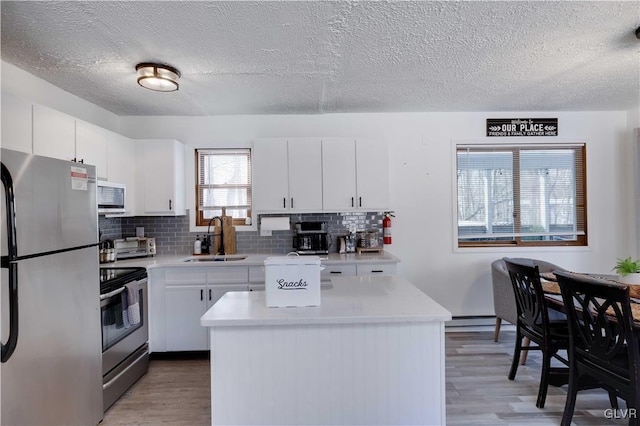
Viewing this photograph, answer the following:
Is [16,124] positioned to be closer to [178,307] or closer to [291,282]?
[178,307]

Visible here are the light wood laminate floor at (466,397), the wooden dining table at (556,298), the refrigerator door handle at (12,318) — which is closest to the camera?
the refrigerator door handle at (12,318)

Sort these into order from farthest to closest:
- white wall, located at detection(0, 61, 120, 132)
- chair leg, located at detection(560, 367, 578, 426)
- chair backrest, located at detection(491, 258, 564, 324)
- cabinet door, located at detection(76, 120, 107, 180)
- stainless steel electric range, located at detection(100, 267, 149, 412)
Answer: chair backrest, located at detection(491, 258, 564, 324) < cabinet door, located at detection(76, 120, 107, 180) < white wall, located at detection(0, 61, 120, 132) < stainless steel electric range, located at detection(100, 267, 149, 412) < chair leg, located at detection(560, 367, 578, 426)

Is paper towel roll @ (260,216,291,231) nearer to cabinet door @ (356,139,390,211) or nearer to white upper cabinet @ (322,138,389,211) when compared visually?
white upper cabinet @ (322,138,389,211)

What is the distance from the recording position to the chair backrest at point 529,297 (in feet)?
7.27

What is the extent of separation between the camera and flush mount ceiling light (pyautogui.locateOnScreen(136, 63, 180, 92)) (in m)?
2.38

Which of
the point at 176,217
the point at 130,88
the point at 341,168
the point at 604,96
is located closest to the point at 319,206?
the point at 341,168

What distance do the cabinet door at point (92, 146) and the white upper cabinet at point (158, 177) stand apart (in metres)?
0.48

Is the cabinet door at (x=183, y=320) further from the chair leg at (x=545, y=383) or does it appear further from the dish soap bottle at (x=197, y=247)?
the chair leg at (x=545, y=383)

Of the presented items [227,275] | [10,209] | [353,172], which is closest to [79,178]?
[10,209]

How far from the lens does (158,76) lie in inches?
95.2

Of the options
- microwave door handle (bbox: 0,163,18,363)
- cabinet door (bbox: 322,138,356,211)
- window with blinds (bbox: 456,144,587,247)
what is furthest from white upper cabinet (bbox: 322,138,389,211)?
microwave door handle (bbox: 0,163,18,363)

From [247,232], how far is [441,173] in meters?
2.37

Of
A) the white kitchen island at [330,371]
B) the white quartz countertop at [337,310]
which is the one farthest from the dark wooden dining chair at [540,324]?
the white kitchen island at [330,371]

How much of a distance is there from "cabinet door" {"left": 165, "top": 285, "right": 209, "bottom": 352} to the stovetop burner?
35 centimetres
